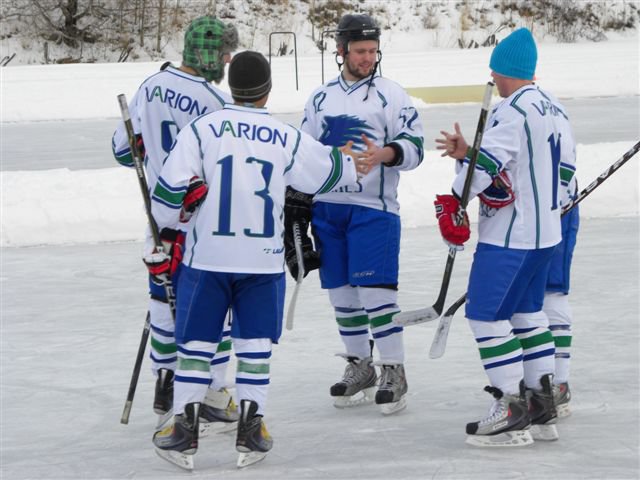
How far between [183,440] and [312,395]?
97 centimetres

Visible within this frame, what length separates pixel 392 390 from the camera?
3.96 metres

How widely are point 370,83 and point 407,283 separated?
2.08m

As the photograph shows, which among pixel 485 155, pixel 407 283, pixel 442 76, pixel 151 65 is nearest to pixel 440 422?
pixel 485 155

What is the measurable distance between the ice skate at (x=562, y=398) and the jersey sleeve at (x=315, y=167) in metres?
1.09

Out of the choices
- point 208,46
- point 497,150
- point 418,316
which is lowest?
point 418,316

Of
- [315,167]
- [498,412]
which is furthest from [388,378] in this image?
[315,167]

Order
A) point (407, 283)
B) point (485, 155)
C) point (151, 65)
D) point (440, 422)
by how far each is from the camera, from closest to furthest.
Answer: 1. point (485, 155)
2. point (440, 422)
3. point (407, 283)
4. point (151, 65)

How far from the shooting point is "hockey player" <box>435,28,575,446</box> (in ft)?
11.1

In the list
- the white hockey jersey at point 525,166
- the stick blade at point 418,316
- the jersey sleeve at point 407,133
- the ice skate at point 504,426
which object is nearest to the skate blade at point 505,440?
the ice skate at point 504,426

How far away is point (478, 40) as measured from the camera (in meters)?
23.3

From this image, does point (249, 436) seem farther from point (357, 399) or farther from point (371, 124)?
point (371, 124)

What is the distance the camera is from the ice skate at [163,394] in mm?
3793

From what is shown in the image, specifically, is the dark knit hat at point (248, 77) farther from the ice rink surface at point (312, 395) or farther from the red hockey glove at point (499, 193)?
→ the ice rink surface at point (312, 395)

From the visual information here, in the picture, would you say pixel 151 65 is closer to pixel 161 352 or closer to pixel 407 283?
pixel 407 283
